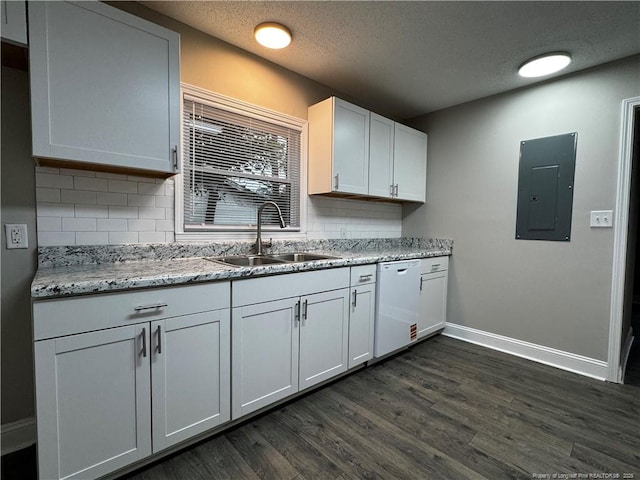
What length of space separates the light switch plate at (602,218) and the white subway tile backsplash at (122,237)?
3351 mm

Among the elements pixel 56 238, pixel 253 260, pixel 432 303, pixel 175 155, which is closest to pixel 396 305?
pixel 432 303

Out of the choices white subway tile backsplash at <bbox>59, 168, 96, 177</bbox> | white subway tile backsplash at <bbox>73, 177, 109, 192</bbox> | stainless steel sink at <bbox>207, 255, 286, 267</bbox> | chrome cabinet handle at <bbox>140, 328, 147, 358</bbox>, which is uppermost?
white subway tile backsplash at <bbox>59, 168, 96, 177</bbox>

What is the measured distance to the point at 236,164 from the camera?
2.30 meters

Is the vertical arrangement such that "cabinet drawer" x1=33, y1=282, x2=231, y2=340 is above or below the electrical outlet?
below

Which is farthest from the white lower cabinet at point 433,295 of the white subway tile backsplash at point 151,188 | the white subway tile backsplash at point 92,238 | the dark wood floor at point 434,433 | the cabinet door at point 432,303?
the white subway tile backsplash at point 92,238

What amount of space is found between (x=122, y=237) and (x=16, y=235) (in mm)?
448

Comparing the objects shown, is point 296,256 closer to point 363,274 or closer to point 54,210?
point 363,274

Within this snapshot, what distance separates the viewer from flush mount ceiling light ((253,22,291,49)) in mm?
1939

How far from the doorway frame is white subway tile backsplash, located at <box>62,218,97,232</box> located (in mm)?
3583

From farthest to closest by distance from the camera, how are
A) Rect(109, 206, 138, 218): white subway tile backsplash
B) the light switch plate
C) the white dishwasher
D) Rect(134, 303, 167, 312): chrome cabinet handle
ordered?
the white dishwasher → the light switch plate → Rect(109, 206, 138, 218): white subway tile backsplash → Rect(134, 303, 167, 312): chrome cabinet handle

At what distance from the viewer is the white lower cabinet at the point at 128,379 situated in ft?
3.78

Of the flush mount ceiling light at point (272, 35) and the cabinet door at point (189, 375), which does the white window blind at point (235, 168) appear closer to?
the flush mount ceiling light at point (272, 35)

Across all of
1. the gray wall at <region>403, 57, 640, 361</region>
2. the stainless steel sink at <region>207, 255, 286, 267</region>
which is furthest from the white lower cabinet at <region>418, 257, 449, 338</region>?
the stainless steel sink at <region>207, 255, 286, 267</region>

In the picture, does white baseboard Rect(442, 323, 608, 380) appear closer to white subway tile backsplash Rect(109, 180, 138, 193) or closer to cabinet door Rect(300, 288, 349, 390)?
cabinet door Rect(300, 288, 349, 390)
